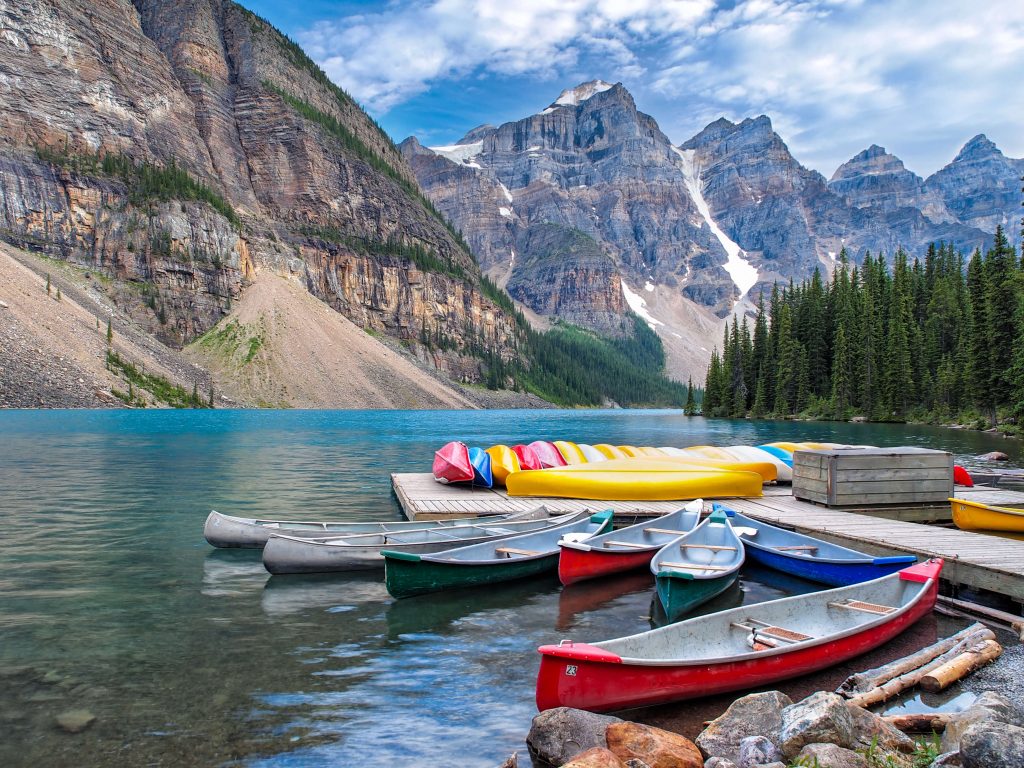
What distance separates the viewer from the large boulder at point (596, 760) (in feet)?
18.7

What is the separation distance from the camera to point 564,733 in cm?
688

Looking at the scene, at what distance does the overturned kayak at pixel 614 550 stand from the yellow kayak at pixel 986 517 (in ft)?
20.3

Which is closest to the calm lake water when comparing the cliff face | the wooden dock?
the wooden dock

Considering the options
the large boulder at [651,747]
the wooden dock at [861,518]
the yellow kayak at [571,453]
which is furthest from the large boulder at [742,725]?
the yellow kayak at [571,453]

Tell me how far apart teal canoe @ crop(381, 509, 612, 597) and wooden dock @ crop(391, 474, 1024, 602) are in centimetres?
397

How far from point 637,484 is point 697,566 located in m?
7.45

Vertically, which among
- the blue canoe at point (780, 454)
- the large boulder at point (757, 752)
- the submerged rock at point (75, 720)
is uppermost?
the blue canoe at point (780, 454)

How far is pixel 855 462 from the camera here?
708 inches

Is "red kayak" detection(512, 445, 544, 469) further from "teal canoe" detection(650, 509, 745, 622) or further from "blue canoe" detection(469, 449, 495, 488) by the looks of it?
"teal canoe" detection(650, 509, 745, 622)

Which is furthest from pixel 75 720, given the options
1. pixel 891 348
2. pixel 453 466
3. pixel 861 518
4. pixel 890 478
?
pixel 891 348

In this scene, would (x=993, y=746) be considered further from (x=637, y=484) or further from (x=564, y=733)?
(x=637, y=484)

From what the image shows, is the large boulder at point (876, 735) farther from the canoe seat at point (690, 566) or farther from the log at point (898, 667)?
the canoe seat at point (690, 566)

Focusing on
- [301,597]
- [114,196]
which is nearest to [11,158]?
[114,196]

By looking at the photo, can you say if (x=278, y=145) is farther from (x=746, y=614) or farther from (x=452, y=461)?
(x=746, y=614)
